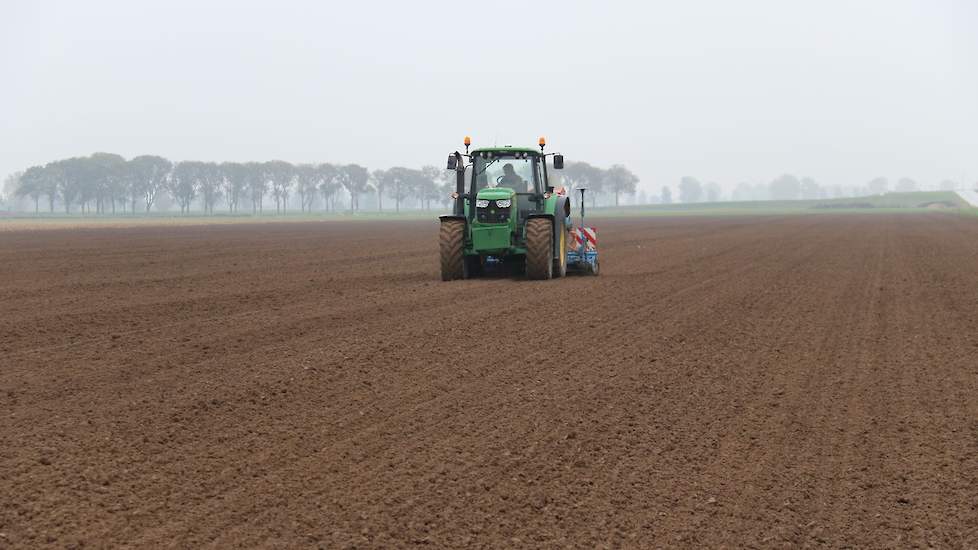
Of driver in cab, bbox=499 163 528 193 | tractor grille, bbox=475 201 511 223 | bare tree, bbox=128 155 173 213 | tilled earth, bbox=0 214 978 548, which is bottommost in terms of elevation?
tilled earth, bbox=0 214 978 548

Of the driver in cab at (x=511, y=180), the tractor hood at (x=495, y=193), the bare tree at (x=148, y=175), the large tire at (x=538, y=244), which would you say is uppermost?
the bare tree at (x=148, y=175)

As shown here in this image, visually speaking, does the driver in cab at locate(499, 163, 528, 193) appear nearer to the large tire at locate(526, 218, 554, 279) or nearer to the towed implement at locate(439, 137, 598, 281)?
the towed implement at locate(439, 137, 598, 281)

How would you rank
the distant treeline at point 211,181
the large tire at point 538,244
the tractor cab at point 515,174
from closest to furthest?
the large tire at point 538,244 → the tractor cab at point 515,174 → the distant treeline at point 211,181

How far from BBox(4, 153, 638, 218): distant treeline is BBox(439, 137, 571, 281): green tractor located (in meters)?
98.7

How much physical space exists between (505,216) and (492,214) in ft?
0.76

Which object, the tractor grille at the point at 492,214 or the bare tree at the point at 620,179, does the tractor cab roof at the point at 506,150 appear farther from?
the bare tree at the point at 620,179

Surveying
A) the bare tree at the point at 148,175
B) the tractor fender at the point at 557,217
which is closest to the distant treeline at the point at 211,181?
the bare tree at the point at 148,175

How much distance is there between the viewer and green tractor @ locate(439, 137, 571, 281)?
50.0 ft

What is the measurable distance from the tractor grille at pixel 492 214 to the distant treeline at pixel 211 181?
99.4 meters

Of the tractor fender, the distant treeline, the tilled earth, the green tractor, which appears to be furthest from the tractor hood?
the distant treeline

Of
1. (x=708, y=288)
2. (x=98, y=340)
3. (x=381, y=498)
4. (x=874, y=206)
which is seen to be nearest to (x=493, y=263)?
(x=708, y=288)

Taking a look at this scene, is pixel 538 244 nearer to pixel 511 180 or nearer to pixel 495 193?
pixel 495 193

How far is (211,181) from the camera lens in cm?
14212

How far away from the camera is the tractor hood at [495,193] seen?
15.2m
